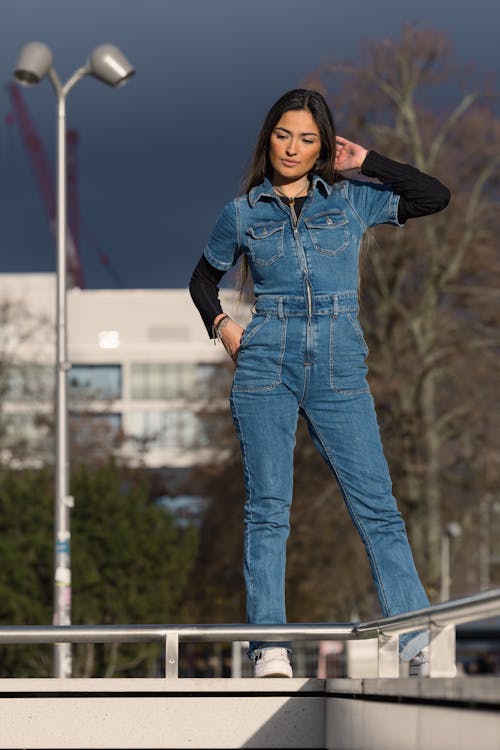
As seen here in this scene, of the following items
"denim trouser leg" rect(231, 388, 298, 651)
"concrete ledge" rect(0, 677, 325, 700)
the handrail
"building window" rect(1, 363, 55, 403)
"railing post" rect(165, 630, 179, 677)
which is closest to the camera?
the handrail

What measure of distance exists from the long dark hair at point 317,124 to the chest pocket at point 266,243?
0.20 m

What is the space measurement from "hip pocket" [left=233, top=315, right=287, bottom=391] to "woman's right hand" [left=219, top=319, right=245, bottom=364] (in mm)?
58

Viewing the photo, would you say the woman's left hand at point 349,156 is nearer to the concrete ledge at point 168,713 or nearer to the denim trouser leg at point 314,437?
the denim trouser leg at point 314,437

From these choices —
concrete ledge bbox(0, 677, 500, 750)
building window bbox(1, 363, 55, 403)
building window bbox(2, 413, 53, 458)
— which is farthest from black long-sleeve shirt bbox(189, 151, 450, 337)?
building window bbox(1, 363, 55, 403)

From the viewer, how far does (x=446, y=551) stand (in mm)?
35125

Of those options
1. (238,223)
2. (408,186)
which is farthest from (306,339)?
(408,186)

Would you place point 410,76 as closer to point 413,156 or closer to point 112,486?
point 413,156

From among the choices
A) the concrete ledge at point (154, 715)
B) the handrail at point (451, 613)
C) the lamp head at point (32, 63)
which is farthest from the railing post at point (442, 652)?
the lamp head at point (32, 63)

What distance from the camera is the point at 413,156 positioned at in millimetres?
32312

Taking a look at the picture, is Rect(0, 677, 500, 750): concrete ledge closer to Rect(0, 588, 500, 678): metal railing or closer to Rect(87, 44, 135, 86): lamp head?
Rect(0, 588, 500, 678): metal railing

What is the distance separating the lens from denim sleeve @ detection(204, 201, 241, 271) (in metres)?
5.45

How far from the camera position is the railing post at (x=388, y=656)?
4504 millimetres

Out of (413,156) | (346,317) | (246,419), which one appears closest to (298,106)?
(346,317)

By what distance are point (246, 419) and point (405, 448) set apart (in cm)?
2636
